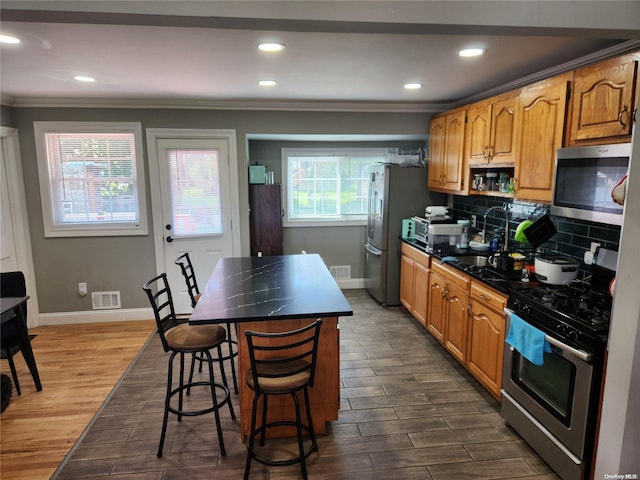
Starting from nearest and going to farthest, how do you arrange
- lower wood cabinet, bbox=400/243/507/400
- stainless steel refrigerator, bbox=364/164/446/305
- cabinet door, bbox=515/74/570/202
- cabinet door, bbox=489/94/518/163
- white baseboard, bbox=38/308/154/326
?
cabinet door, bbox=515/74/570/202 → lower wood cabinet, bbox=400/243/507/400 → cabinet door, bbox=489/94/518/163 → white baseboard, bbox=38/308/154/326 → stainless steel refrigerator, bbox=364/164/446/305

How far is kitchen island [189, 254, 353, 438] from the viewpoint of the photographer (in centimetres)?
214

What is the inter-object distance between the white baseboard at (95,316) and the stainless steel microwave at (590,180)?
423 centimetres

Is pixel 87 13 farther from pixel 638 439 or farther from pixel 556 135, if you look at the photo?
pixel 638 439

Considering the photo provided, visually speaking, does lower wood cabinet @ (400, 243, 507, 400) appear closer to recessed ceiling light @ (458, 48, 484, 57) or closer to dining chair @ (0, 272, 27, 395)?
recessed ceiling light @ (458, 48, 484, 57)

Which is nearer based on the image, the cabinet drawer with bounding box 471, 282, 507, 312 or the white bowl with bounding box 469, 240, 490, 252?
the cabinet drawer with bounding box 471, 282, 507, 312

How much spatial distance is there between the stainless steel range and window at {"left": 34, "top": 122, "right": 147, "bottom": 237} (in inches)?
153

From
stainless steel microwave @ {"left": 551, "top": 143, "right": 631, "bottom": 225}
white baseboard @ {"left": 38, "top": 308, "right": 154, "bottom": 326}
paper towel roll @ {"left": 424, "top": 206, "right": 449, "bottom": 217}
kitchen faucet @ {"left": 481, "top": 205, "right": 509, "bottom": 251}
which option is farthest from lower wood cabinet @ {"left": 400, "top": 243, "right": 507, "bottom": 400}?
white baseboard @ {"left": 38, "top": 308, "right": 154, "bottom": 326}

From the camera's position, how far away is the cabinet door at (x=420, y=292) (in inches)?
155

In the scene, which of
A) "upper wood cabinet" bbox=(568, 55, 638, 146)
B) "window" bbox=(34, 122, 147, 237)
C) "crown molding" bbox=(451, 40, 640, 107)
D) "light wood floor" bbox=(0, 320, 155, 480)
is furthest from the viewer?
"window" bbox=(34, 122, 147, 237)

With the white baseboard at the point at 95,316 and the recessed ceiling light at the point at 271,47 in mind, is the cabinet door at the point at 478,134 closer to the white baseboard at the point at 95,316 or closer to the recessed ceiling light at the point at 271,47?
the recessed ceiling light at the point at 271,47

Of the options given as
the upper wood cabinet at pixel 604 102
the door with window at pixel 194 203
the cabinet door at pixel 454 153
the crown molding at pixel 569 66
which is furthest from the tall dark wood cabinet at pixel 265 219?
the upper wood cabinet at pixel 604 102

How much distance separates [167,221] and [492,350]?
3512 mm

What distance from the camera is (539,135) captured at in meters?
2.68

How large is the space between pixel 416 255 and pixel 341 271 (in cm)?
167
